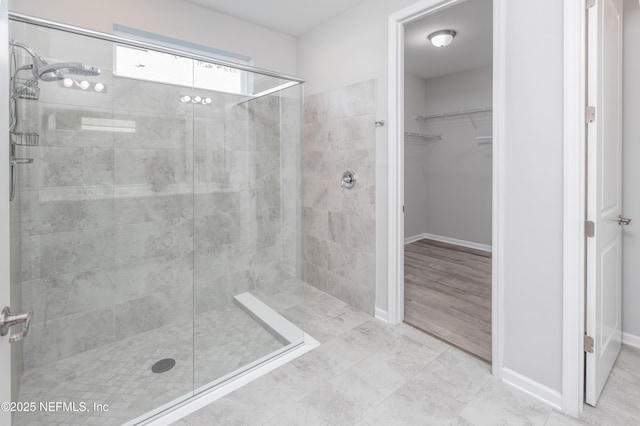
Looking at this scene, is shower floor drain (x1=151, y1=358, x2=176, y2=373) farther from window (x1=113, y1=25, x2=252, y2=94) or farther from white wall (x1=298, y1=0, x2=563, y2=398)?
white wall (x1=298, y1=0, x2=563, y2=398)

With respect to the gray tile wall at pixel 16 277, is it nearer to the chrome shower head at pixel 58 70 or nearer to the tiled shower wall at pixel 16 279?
the tiled shower wall at pixel 16 279

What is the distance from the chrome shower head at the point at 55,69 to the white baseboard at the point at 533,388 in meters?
3.04

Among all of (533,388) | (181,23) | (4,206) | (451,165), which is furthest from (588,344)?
(451,165)

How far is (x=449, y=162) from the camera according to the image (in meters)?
5.20

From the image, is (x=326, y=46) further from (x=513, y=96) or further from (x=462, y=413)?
(x=462, y=413)

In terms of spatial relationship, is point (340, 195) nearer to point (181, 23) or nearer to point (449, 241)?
point (181, 23)

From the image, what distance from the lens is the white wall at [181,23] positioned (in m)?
2.22

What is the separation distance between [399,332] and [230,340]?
1259mm

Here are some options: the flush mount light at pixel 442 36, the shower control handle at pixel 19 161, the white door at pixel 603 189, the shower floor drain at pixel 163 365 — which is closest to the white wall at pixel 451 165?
the flush mount light at pixel 442 36

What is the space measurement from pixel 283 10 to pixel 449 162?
3.49 metres

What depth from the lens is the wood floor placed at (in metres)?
2.45

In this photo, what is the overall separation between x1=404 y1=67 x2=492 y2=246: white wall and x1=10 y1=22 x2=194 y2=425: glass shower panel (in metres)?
3.83

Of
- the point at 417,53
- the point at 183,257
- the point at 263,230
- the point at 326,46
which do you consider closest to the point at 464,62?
the point at 417,53

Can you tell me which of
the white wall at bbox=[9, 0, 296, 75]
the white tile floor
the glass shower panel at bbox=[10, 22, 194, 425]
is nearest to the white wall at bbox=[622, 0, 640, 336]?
the white tile floor
